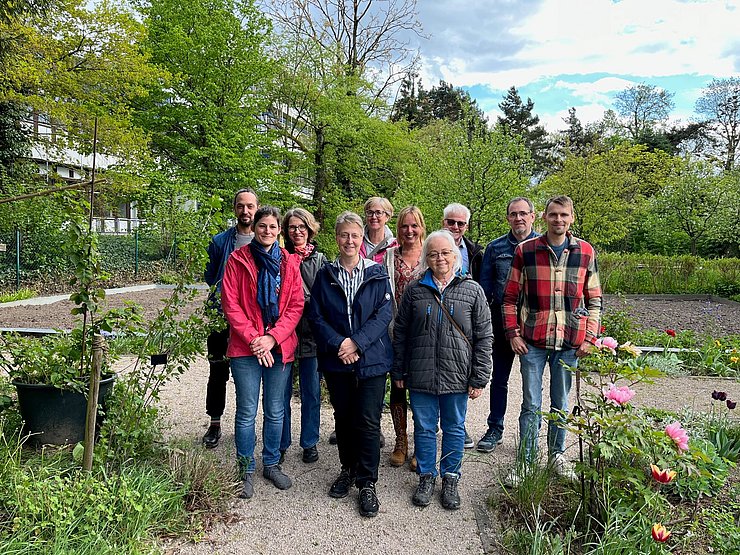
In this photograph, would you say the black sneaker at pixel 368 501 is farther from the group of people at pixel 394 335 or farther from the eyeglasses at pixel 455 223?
the eyeglasses at pixel 455 223

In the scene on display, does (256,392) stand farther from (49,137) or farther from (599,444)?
(49,137)

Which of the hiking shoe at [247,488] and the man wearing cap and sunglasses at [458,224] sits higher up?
the man wearing cap and sunglasses at [458,224]

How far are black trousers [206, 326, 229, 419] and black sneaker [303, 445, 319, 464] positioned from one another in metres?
0.79

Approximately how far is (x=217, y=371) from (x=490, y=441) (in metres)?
2.17

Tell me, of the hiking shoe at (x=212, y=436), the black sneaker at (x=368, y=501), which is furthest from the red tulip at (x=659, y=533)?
the hiking shoe at (x=212, y=436)

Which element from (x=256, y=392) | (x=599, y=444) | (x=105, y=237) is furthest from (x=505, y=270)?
(x=105, y=237)

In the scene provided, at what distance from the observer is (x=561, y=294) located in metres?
3.46

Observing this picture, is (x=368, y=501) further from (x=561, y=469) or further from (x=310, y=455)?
(x=561, y=469)

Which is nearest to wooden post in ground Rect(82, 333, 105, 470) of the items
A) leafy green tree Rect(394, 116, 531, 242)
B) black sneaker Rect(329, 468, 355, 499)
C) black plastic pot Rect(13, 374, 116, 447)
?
black plastic pot Rect(13, 374, 116, 447)

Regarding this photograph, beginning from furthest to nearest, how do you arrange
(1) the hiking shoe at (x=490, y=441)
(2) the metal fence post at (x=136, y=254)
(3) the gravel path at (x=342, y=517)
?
(2) the metal fence post at (x=136, y=254), (1) the hiking shoe at (x=490, y=441), (3) the gravel path at (x=342, y=517)

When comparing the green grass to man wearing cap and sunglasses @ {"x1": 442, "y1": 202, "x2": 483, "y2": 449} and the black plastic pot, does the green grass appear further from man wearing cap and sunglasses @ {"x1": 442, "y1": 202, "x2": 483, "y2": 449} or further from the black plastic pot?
man wearing cap and sunglasses @ {"x1": 442, "y1": 202, "x2": 483, "y2": 449}

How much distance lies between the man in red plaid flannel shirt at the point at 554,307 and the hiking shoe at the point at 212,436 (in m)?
2.30

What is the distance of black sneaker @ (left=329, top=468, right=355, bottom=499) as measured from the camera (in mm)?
3400

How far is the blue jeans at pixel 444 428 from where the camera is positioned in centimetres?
335
